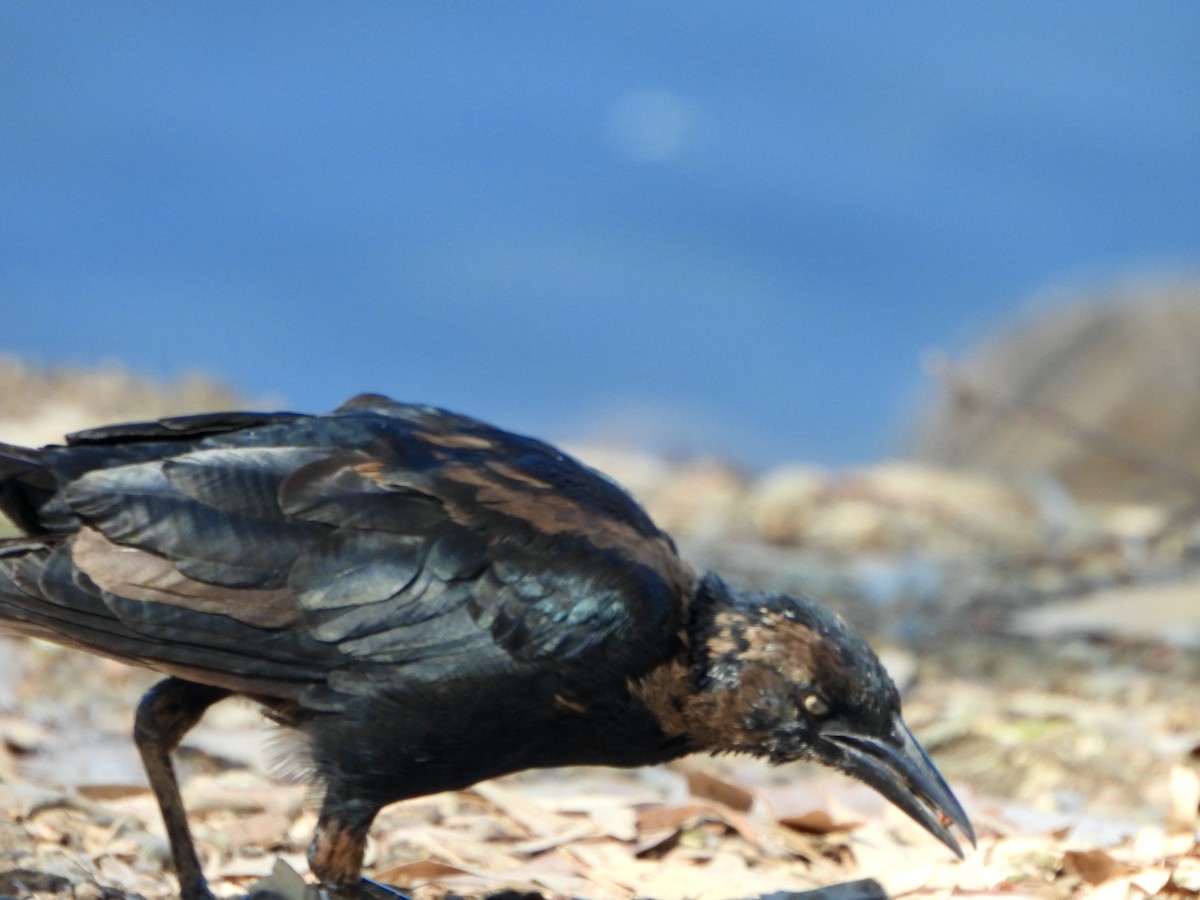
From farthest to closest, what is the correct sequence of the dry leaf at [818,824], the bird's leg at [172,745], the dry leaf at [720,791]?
the dry leaf at [720,791], the dry leaf at [818,824], the bird's leg at [172,745]

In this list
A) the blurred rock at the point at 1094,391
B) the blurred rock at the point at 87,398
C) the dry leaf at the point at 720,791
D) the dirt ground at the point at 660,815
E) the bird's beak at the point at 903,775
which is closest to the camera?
the bird's beak at the point at 903,775

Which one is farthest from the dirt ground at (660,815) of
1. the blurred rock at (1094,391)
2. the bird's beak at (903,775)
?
the blurred rock at (1094,391)

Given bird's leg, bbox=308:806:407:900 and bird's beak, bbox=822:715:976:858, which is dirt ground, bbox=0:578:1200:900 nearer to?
bird's leg, bbox=308:806:407:900

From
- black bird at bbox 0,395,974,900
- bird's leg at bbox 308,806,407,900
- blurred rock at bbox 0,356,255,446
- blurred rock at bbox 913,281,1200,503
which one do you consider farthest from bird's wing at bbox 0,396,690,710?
blurred rock at bbox 913,281,1200,503

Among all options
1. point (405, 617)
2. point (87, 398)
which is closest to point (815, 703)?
point (405, 617)

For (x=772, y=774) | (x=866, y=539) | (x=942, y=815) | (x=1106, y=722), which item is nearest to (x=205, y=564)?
(x=942, y=815)

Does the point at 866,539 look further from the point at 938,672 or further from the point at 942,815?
the point at 942,815

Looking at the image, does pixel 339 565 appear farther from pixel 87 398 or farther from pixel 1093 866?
pixel 87 398

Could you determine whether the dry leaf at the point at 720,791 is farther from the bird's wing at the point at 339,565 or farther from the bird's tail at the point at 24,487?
the bird's tail at the point at 24,487
